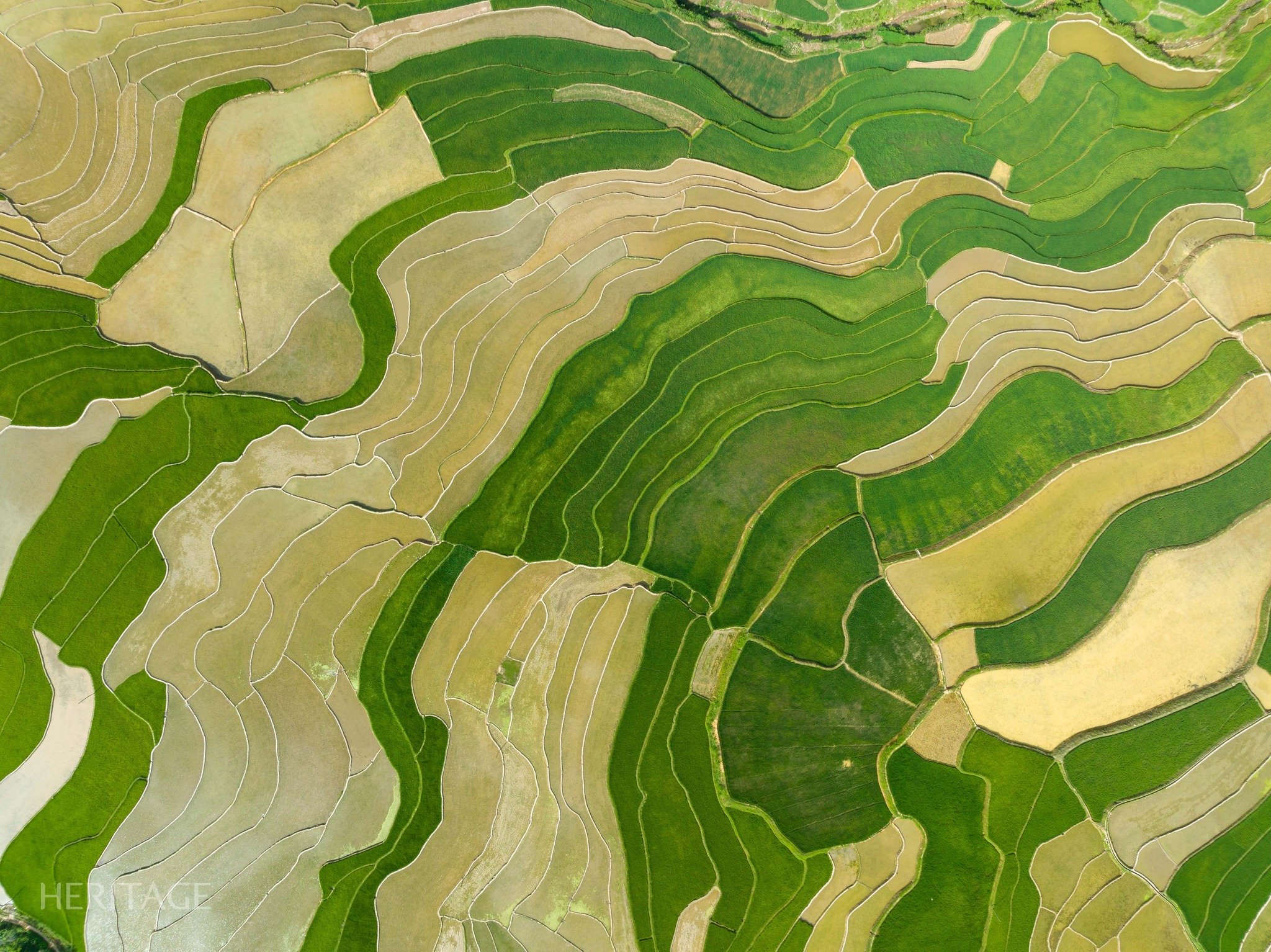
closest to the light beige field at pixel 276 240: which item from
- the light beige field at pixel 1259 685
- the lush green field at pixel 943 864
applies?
the lush green field at pixel 943 864

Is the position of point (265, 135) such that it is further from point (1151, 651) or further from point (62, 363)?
point (1151, 651)

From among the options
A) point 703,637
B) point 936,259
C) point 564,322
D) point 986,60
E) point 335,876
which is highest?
point 986,60

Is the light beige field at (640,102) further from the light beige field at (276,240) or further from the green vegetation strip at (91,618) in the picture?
the green vegetation strip at (91,618)

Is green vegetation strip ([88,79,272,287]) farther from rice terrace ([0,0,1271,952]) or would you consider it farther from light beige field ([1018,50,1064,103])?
light beige field ([1018,50,1064,103])

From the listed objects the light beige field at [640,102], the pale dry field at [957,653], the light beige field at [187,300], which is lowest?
the pale dry field at [957,653]

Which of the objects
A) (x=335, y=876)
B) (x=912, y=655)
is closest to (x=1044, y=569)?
(x=912, y=655)

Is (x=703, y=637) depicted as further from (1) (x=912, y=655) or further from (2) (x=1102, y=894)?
(2) (x=1102, y=894)
